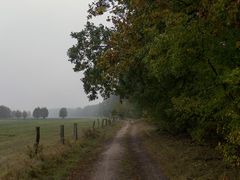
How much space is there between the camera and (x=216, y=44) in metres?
13.2

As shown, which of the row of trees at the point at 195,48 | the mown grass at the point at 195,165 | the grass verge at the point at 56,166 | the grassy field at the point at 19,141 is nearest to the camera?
the row of trees at the point at 195,48

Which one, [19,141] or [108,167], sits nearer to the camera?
[108,167]

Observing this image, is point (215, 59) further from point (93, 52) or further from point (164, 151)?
point (93, 52)

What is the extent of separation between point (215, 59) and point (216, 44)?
462mm

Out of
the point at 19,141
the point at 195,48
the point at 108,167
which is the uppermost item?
the point at 195,48

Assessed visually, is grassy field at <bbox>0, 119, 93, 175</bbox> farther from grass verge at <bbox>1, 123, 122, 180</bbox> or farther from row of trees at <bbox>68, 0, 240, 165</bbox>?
row of trees at <bbox>68, 0, 240, 165</bbox>

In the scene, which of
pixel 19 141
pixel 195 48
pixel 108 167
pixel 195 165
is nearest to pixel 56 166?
pixel 108 167

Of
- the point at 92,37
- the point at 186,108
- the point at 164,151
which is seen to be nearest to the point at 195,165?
the point at 186,108

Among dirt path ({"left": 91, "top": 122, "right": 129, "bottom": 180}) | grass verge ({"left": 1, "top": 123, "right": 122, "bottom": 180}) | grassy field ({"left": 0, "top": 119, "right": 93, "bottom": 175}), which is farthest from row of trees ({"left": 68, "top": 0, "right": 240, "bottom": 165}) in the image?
grassy field ({"left": 0, "top": 119, "right": 93, "bottom": 175})

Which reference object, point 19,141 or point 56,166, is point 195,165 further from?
point 19,141

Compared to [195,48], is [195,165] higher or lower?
lower

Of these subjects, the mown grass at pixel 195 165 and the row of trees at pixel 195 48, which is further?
the mown grass at pixel 195 165

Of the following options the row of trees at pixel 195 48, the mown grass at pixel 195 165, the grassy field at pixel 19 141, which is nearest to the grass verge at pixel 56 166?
the grassy field at pixel 19 141

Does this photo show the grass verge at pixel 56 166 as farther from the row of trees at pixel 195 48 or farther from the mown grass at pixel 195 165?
the row of trees at pixel 195 48
